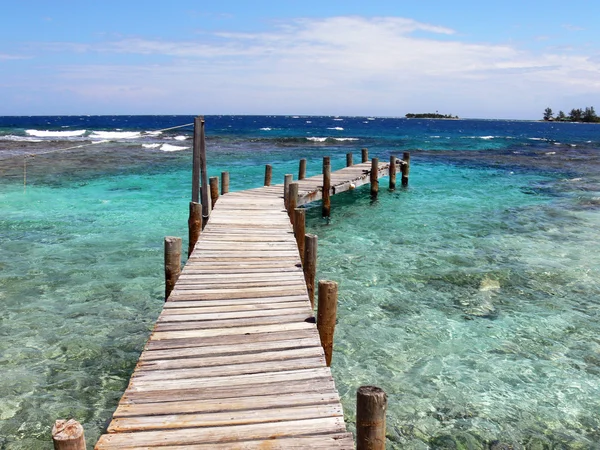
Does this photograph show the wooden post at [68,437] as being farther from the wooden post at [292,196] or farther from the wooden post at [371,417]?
the wooden post at [292,196]

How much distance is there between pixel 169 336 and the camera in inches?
227

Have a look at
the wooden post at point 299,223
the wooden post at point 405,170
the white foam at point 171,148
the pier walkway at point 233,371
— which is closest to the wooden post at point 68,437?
the pier walkway at point 233,371

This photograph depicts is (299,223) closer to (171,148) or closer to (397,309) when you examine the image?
(397,309)

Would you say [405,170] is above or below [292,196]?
above

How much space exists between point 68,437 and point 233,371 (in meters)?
2.20

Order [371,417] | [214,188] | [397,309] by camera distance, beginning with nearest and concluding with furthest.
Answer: [371,417]
[397,309]
[214,188]

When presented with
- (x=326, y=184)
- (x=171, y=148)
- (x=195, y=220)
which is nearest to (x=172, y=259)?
(x=195, y=220)

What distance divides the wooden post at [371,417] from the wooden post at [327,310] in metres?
2.57

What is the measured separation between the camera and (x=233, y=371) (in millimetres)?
4996

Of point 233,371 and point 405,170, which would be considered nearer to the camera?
point 233,371

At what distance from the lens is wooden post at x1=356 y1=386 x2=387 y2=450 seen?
3666 mm

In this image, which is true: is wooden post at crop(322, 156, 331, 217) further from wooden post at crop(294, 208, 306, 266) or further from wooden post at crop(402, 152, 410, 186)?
wooden post at crop(402, 152, 410, 186)

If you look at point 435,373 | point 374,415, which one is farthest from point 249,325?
point 435,373

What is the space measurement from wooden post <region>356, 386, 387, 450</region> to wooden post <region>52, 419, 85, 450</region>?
1.88 meters
